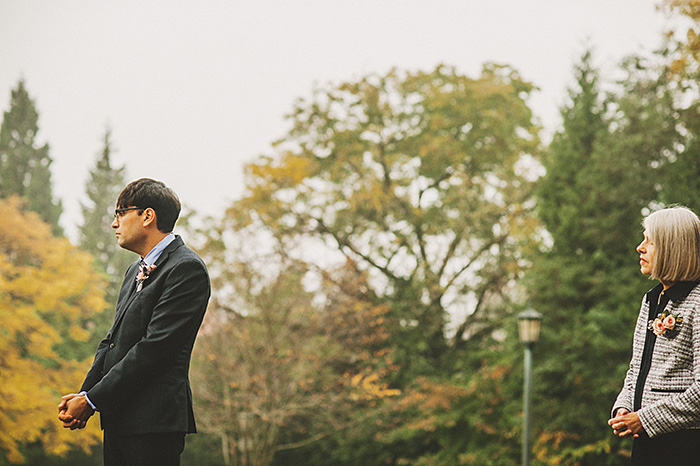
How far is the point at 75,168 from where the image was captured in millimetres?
17844

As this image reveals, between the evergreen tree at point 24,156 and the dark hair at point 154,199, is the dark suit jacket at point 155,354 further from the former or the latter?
the evergreen tree at point 24,156

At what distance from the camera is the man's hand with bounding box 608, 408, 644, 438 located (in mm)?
2203

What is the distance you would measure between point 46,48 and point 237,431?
9.68 metres

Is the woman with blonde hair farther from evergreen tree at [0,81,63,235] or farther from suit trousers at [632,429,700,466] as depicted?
evergreen tree at [0,81,63,235]

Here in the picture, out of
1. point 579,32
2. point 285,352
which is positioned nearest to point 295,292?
point 285,352

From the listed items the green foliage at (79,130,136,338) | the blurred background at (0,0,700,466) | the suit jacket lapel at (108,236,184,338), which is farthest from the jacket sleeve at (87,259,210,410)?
the green foliage at (79,130,136,338)

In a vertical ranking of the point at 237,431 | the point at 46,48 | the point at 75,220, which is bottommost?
the point at 237,431

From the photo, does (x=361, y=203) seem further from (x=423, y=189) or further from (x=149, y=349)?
(x=149, y=349)

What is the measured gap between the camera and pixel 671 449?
218 centimetres

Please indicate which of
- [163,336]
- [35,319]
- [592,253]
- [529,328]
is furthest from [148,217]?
[592,253]

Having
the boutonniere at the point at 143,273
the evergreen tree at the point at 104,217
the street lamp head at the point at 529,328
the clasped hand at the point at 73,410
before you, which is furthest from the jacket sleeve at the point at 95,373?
the evergreen tree at the point at 104,217

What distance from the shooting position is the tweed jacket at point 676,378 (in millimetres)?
2111

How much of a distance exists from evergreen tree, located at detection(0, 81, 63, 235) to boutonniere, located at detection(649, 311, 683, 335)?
16492mm

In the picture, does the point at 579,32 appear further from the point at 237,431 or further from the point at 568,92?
the point at 237,431
